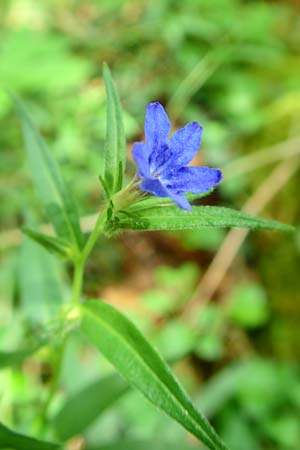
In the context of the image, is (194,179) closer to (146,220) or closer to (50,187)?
(146,220)

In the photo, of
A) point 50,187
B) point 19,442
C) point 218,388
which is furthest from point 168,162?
point 218,388

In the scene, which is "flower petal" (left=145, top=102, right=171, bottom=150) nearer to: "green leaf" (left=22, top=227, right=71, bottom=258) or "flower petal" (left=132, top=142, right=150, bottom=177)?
"flower petal" (left=132, top=142, right=150, bottom=177)


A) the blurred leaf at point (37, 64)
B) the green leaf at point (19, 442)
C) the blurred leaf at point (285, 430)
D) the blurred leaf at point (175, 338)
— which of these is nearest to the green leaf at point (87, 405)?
the green leaf at point (19, 442)

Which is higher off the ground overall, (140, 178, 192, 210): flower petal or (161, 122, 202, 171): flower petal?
(161, 122, 202, 171): flower petal

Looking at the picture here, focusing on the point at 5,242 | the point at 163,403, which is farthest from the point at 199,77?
the point at 163,403

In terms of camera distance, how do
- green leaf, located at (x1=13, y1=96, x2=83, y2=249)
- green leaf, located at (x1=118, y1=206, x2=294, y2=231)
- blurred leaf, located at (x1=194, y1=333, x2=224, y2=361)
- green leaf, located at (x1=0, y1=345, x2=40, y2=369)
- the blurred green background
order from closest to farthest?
green leaf, located at (x1=118, y1=206, x2=294, y2=231) → green leaf, located at (x1=0, y1=345, x2=40, y2=369) → green leaf, located at (x1=13, y1=96, x2=83, y2=249) → the blurred green background → blurred leaf, located at (x1=194, y1=333, x2=224, y2=361)

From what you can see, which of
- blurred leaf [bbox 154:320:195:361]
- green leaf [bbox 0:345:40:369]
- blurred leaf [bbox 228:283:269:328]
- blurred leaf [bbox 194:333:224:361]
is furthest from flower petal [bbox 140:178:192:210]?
blurred leaf [bbox 228:283:269:328]

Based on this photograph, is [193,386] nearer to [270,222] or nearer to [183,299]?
[183,299]
